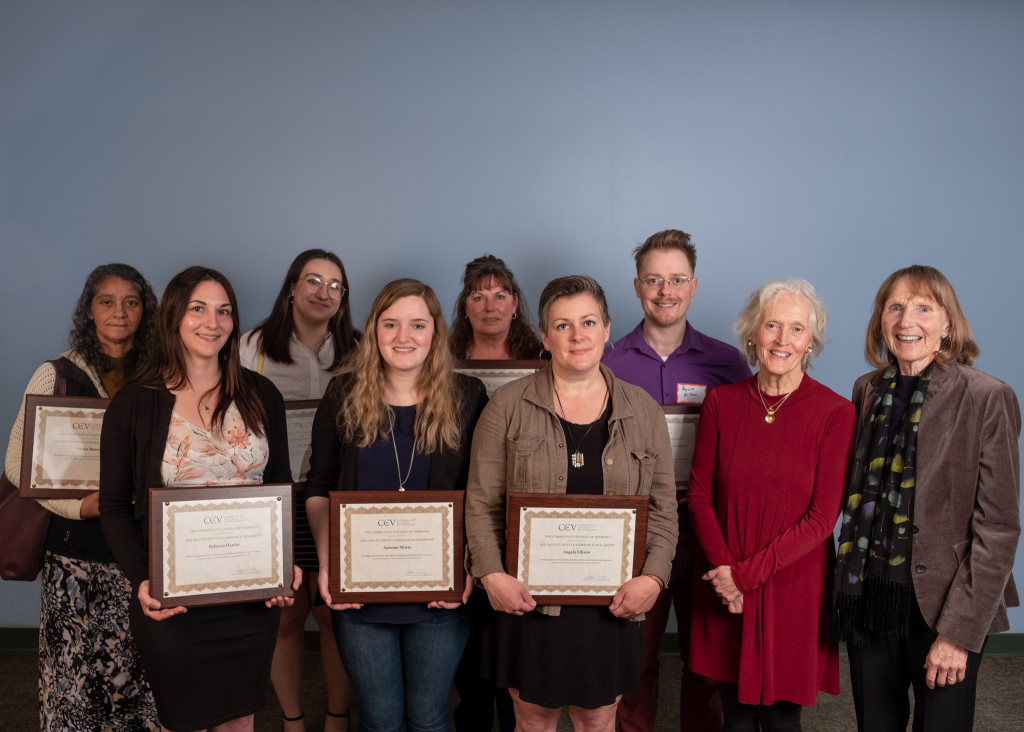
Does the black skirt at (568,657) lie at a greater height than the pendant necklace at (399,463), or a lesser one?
lesser

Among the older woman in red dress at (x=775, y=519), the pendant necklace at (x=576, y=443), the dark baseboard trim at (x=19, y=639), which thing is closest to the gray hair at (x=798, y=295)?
the older woman in red dress at (x=775, y=519)

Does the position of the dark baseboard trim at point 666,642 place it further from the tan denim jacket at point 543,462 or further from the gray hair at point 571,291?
the gray hair at point 571,291

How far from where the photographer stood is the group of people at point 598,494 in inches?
81.9

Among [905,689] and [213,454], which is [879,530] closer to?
[905,689]

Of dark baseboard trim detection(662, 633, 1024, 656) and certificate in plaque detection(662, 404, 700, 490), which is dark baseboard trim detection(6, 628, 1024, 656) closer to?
dark baseboard trim detection(662, 633, 1024, 656)

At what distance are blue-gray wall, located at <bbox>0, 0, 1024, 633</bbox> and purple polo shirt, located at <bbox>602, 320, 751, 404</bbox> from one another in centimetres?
106

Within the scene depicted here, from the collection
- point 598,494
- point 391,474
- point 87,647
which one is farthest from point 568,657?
point 87,647

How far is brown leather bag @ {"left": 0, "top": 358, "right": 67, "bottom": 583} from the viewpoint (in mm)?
2564

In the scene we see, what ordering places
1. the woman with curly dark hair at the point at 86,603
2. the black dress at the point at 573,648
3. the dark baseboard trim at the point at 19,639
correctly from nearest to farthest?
the black dress at the point at 573,648 → the woman with curly dark hair at the point at 86,603 → the dark baseboard trim at the point at 19,639

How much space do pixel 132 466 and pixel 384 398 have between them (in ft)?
2.50

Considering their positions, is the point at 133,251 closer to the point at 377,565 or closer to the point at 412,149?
the point at 412,149

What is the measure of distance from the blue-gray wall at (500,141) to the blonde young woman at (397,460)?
1655 mm

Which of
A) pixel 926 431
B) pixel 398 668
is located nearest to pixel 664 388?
pixel 926 431

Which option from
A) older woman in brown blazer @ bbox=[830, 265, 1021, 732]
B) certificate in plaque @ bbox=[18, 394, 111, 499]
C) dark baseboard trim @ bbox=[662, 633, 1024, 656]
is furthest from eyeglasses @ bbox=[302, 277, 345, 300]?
dark baseboard trim @ bbox=[662, 633, 1024, 656]
